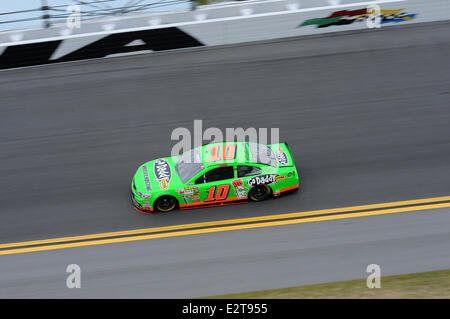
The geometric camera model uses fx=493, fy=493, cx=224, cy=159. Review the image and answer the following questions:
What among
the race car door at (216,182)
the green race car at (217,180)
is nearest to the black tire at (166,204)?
the green race car at (217,180)

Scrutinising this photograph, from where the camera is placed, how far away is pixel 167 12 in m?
A: 15.6

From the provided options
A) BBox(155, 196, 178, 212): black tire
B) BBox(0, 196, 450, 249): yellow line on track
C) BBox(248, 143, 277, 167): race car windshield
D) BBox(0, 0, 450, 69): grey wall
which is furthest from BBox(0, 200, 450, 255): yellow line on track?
BBox(0, 0, 450, 69): grey wall

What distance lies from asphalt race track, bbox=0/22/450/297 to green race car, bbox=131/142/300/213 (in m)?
0.29

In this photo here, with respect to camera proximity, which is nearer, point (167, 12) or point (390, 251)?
point (390, 251)

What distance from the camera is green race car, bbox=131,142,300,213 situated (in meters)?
10.6

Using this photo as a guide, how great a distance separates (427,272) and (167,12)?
35.7 ft

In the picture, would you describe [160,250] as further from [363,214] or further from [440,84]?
[440,84]

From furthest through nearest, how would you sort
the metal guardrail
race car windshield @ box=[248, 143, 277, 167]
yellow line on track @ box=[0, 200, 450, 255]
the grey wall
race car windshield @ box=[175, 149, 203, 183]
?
the grey wall
the metal guardrail
race car windshield @ box=[248, 143, 277, 167]
race car windshield @ box=[175, 149, 203, 183]
yellow line on track @ box=[0, 200, 450, 255]

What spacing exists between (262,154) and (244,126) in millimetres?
2446

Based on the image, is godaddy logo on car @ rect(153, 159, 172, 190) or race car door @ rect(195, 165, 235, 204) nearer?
race car door @ rect(195, 165, 235, 204)

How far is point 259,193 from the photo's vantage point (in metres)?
11.0

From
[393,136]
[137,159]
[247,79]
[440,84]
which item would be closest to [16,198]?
[137,159]

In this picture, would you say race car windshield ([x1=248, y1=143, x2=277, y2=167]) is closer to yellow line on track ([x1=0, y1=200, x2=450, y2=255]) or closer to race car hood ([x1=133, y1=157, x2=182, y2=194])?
yellow line on track ([x1=0, y1=200, x2=450, y2=255])

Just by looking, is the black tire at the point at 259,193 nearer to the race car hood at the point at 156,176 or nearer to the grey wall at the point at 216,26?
the race car hood at the point at 156,176
